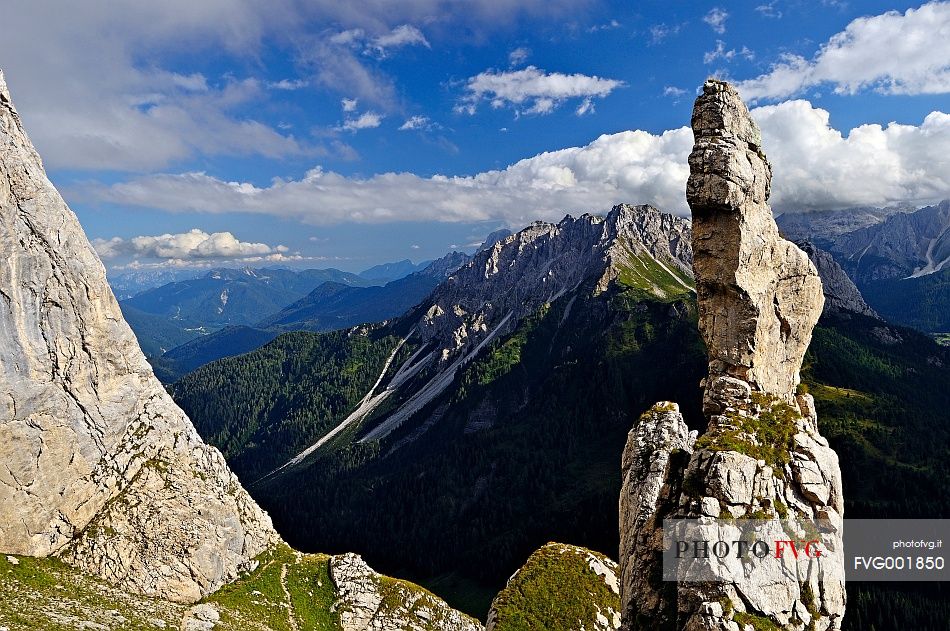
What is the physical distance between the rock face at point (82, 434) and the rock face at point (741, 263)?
6165 cm

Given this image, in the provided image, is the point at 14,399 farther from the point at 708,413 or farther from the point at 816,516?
the point at 816,516

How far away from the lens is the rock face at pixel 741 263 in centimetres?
2822

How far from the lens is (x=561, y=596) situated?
6019 centimetres

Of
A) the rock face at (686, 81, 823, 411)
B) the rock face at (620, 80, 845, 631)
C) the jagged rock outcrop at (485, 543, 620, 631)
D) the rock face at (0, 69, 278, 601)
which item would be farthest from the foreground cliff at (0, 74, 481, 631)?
the rock face at (686, 81, 823, 411)

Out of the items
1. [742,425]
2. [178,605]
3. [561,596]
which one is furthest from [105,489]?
[742,425]

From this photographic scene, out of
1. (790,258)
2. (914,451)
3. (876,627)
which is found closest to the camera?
(790,258)

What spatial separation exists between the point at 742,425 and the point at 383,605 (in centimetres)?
5447

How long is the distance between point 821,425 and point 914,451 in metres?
28.5

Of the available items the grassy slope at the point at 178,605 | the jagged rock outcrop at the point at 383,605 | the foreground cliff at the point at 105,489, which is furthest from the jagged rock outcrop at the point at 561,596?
the grassy slope at the point at 178,605

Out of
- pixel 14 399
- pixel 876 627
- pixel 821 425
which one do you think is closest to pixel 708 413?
pixel 14 399

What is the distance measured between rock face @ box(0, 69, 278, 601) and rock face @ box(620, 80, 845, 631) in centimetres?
5270

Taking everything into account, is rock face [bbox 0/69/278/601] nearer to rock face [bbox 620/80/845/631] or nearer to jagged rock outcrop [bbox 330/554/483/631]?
jagged rock outcrop [bbox 330/554/483/631]

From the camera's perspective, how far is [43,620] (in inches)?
1533

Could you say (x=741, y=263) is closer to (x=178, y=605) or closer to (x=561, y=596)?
(x=561, y=596)
